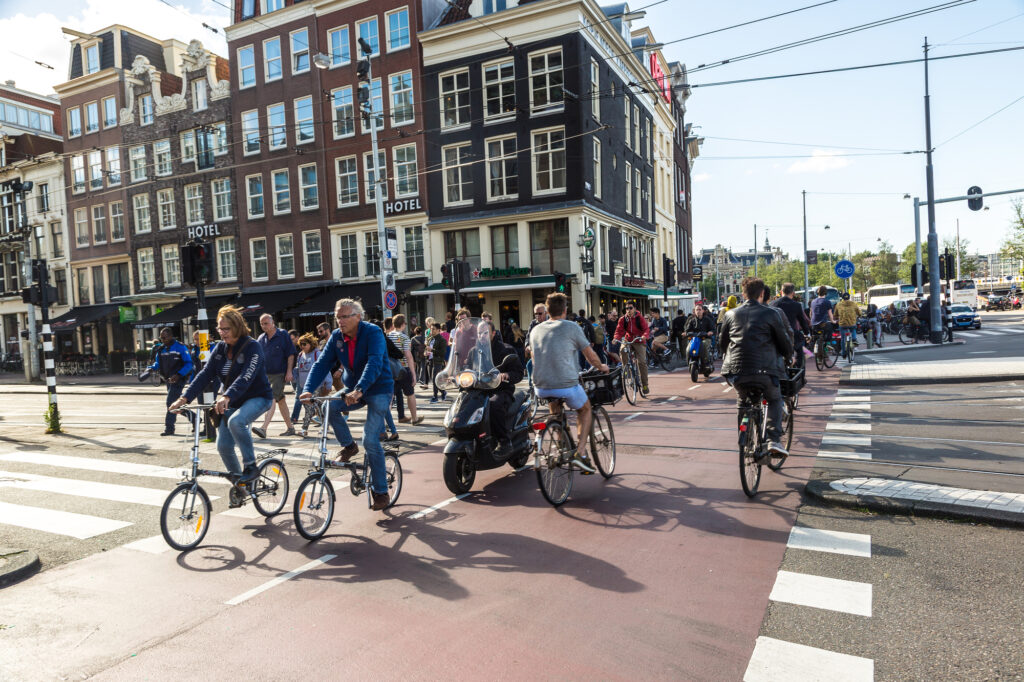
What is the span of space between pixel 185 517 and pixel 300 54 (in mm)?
28422

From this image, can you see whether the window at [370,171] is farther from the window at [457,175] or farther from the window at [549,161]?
the window at [549,161]

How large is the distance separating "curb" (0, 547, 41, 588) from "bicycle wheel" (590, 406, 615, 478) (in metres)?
4.66

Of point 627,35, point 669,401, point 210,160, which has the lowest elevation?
point 669,401

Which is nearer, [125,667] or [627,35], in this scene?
[125,667]

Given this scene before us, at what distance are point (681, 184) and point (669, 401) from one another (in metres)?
38.4

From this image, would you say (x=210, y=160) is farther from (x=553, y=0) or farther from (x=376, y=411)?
(x=376, y=411)

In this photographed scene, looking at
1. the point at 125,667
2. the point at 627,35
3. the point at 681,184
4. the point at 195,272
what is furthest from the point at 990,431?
the point at 681,184

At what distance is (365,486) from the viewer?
18.9 ft

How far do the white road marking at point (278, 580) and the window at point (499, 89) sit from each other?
23.2 metres

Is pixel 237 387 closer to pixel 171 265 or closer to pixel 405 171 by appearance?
pixel 405 171

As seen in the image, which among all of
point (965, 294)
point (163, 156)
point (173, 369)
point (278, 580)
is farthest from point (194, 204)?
point (965, 294)

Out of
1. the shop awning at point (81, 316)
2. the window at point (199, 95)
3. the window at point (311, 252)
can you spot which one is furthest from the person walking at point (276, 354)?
the shop awning at point (81, 316)

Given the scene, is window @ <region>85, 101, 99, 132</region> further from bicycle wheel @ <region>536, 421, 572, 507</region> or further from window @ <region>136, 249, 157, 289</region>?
bicycle wheel @ <region>536, 421, 572, 507</region>

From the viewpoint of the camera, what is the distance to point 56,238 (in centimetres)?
3828
